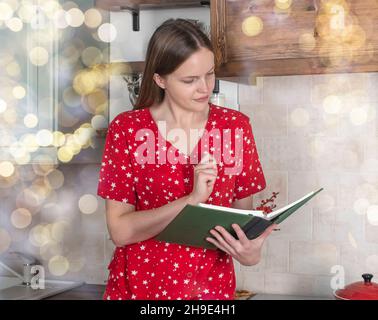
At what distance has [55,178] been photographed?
2.91 meters

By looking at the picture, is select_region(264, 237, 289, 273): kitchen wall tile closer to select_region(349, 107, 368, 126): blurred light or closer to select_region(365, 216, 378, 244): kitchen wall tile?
select_region(365, 216, 378, 244): kitchen wall tile

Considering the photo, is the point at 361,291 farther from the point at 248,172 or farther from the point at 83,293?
the point at 83,293

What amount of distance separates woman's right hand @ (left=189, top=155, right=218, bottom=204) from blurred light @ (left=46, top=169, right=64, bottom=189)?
132 cm

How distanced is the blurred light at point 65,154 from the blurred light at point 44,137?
5cm

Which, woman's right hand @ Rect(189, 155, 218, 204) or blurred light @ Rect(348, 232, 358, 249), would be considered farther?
blurred light @ Rect(348, 232, 358, 249)

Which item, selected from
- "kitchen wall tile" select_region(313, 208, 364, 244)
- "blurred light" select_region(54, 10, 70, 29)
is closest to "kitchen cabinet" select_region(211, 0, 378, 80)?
"kitchen wall tile" select_region(313, 208, 364, 244)

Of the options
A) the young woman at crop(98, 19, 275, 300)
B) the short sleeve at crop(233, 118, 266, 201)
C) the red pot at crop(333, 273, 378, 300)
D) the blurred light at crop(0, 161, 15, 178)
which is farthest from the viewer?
the blurred light at crop(0, 161, 15, 178)

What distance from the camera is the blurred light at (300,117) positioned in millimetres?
2414

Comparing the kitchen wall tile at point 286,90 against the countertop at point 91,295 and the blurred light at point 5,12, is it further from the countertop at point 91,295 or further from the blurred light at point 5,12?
the blurred light at point 5,12

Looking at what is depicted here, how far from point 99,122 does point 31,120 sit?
26cm

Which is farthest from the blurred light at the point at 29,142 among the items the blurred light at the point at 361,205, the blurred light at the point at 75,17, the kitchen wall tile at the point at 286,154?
the blurred light at the point at 361,205

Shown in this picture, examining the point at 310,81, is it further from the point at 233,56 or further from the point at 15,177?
the point at 15,177

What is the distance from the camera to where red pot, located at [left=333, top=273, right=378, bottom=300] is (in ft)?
6.79

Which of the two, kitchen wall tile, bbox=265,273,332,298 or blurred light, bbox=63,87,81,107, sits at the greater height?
blurred light, bbox=63,87,81,107
